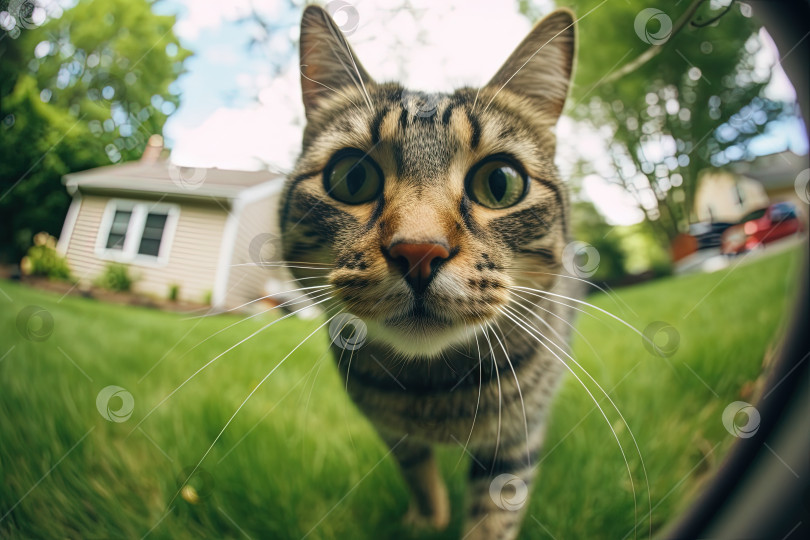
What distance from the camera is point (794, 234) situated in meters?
0.67

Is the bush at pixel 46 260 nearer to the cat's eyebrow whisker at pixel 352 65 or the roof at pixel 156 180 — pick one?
the roof at pixel 156 180

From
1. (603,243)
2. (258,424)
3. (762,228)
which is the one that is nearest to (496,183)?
(603,243)

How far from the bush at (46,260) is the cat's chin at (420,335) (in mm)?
521

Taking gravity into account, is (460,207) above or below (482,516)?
above

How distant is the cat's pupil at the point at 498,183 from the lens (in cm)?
65

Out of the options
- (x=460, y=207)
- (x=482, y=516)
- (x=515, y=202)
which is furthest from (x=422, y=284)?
(x=482, y=516)

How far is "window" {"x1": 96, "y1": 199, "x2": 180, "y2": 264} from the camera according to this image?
2.04 ft

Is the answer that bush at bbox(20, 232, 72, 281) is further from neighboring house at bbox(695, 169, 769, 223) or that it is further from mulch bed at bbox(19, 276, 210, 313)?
neighboring house at bbox(695, 169, 769, 223)

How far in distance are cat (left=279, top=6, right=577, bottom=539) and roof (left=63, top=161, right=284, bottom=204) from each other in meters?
0.14

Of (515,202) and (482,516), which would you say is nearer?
(515,202)

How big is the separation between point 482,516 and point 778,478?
1.72ft

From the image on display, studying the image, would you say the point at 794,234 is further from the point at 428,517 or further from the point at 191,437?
the point at 191,437

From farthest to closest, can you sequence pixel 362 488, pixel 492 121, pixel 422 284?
pixel 362 488 < pixel 492 121 < pixel 422 284

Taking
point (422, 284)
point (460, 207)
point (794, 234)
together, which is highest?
point (794, 234)
